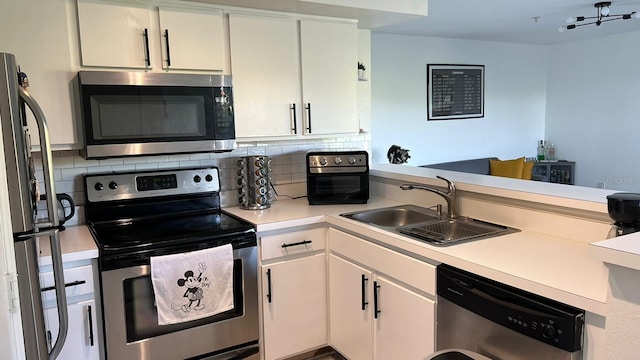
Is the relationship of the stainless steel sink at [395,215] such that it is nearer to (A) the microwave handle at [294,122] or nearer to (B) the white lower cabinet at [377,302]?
(B) the white lower cabinet at [377,302]

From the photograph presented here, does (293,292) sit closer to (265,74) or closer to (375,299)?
(375,299)

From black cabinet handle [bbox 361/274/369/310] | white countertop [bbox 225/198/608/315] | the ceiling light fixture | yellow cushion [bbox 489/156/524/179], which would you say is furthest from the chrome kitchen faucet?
yellow cushion [bbox 489/156/524/179]

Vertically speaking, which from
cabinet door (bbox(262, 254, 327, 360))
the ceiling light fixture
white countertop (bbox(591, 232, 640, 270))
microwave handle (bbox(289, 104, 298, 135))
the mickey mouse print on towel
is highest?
the ceiling light fixture

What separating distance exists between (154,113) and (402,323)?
1515 millimetres

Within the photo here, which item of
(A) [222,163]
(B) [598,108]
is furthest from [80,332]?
(B) [598,108]

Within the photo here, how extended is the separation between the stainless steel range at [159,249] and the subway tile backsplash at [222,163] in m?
0.07

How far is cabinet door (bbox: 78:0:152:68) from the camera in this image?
2123mm

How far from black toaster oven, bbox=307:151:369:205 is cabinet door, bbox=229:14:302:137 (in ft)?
0.82

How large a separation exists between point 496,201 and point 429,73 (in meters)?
3.33

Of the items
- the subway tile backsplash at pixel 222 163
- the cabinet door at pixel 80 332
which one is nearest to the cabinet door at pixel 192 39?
the subway tile backsplash at pixel 222 163

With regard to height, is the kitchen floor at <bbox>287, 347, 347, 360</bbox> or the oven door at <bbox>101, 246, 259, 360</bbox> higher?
the oven door at <bbox>101, 246, 259, 360</bbox>

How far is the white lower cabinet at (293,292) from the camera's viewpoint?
7.84 feet

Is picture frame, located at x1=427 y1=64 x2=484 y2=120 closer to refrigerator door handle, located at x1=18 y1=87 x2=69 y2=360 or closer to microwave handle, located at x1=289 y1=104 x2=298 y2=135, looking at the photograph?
microwave handle, located at x1=289 y1=104 x2=298 y2=135

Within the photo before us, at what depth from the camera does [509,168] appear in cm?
493
